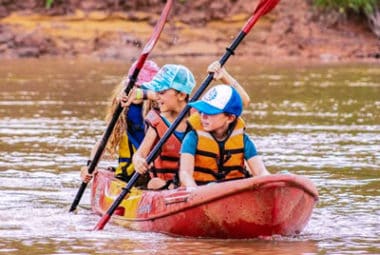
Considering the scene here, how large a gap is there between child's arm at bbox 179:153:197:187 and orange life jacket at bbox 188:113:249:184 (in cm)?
7

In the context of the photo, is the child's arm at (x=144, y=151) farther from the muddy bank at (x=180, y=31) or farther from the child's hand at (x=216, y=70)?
the muddy bank at (x=180, y=31)

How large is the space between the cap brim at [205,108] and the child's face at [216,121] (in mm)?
57

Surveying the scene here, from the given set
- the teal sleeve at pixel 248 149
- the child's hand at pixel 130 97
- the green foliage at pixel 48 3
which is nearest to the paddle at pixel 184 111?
the teal sleeve at pixel 248 149

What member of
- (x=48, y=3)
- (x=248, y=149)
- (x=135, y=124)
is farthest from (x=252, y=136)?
(x=48, y=3)

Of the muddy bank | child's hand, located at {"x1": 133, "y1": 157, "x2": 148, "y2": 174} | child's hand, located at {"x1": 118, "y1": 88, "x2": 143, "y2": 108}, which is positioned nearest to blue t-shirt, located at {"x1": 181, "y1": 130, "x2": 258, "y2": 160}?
child's hand, located at {"x1": 133, "y1": 157, "x2": 148, "y2": 174}

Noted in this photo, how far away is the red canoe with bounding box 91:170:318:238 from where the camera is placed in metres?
9.80

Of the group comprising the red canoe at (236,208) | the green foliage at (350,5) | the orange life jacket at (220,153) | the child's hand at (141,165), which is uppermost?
the green foliage at (350,5)

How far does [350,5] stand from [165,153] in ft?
111

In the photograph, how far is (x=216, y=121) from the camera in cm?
1027

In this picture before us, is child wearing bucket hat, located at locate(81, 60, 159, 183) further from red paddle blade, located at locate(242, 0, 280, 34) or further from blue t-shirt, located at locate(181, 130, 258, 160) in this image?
blue t-shirt, located at locate(181, 130, 258, 160)

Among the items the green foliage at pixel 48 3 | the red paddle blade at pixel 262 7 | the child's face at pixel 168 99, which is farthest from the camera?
the green foliage at pixel 48 3

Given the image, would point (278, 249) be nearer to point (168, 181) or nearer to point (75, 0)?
point (168, 181)

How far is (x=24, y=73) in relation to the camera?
3269 centimetres

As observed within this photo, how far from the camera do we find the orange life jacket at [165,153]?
432 inches
